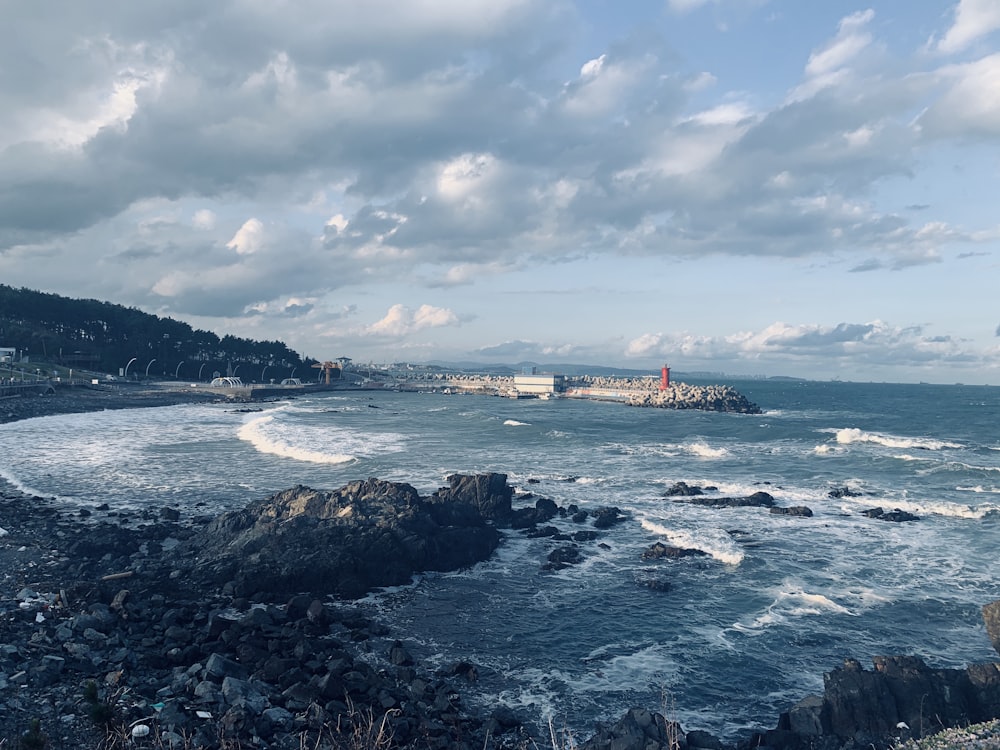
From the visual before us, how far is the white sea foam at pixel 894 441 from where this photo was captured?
179ft

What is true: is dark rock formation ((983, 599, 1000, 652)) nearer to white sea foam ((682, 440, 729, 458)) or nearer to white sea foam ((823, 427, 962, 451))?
white sea foam ((682, 440, 729, 458))

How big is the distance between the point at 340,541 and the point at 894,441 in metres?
53.8

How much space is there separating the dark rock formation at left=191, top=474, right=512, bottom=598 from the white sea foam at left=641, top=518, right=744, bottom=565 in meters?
6.74

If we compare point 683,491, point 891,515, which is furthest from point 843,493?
point 683,491

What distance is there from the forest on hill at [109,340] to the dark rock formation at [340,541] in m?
100

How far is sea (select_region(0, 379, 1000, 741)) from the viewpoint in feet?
48.8

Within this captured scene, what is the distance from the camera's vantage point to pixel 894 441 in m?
56.9

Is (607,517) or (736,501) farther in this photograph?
(736,501)

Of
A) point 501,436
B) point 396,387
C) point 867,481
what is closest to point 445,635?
point 867,481

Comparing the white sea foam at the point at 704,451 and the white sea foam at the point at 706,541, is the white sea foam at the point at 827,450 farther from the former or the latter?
the white sea foam at the point at 706,541

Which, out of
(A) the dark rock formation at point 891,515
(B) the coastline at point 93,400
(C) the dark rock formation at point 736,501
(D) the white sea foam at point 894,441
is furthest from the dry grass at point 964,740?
(B) the coastline at point 93,400

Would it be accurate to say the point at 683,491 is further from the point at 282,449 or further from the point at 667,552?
the point at 282,449

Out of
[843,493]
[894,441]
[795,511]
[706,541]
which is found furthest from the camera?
[894,441]

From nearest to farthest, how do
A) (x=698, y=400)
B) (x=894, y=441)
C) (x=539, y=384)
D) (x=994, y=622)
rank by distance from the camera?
(x=994, y=622) < (x=894, y=441) < (x=698, y=400) < (x=539, y=384)
